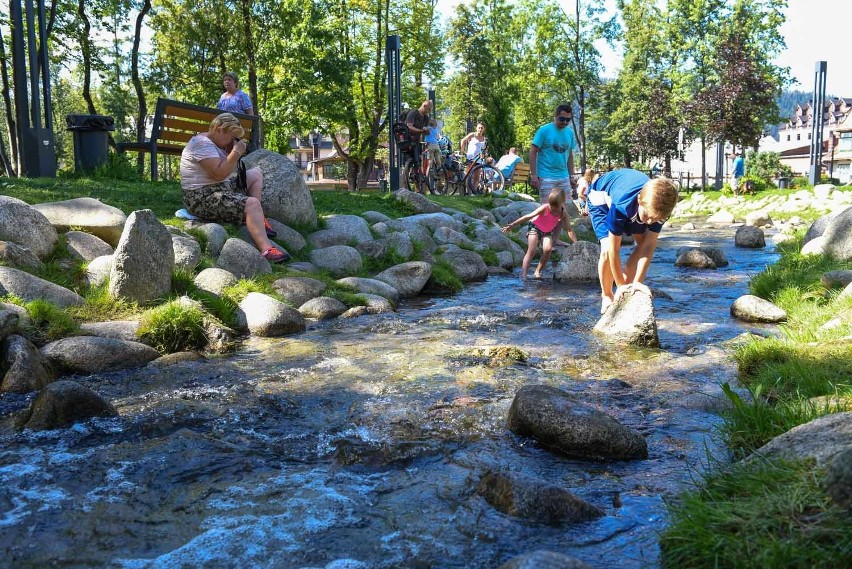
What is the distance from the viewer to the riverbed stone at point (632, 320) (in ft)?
19.2

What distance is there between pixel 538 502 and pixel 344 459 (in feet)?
3.47

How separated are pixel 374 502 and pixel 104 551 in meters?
1.05

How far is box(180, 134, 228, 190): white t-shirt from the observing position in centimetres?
816

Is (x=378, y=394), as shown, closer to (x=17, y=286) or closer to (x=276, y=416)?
(x=276, y=416)

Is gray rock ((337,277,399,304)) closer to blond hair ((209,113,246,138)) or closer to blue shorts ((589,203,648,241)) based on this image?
blond hair ((209,113,246,138))

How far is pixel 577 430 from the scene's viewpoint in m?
3.60

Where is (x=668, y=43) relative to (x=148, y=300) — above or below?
above

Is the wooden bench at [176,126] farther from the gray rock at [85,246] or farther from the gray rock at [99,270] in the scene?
the gray rock at [99,270]

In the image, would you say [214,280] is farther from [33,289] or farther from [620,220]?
[620,220]

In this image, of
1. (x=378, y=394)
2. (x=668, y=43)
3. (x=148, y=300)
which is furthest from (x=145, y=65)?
(x=668, y=43)

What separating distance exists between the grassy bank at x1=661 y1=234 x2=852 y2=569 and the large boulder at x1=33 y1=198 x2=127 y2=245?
19.4 ft

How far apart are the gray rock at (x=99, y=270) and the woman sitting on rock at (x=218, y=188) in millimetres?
1759

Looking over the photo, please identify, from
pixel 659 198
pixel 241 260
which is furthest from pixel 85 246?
pixel 659 198

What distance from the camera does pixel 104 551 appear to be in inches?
105
